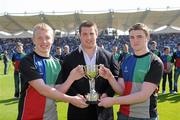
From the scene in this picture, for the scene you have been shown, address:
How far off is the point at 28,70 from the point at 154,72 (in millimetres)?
1413

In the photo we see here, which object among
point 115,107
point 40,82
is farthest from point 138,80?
point 115,107

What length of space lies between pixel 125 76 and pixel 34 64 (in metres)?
1.08

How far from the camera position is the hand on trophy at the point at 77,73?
4.56m

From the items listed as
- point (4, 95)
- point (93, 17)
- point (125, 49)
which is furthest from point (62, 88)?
point (93, 17)

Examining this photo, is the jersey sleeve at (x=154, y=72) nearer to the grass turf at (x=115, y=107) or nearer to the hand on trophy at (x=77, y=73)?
the hand on trophy at (x=77, y=73)

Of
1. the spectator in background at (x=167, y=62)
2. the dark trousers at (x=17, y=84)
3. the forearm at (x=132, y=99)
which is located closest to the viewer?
the forearm at (x=132, y=99)

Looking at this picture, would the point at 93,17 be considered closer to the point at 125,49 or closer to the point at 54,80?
the point at 125,49

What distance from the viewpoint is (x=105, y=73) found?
15.3 feet

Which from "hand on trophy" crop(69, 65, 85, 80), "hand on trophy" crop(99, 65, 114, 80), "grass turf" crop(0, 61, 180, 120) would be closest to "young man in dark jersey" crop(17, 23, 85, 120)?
"hand on trophy" crop(69, 65, 85, 80)

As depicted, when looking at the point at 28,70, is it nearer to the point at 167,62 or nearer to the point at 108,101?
the point at 108,101

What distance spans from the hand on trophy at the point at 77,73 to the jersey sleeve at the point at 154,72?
2.46 ft

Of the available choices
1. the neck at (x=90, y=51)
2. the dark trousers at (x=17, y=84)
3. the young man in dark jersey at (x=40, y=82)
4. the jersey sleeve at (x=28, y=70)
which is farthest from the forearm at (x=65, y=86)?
the dark trousers at (x=17, y=84)

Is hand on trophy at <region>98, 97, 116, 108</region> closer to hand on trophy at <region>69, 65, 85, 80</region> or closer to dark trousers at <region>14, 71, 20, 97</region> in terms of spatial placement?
hand on trophy at <region>69, 65, 85, 80</region>

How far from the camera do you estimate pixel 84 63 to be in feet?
16.1
